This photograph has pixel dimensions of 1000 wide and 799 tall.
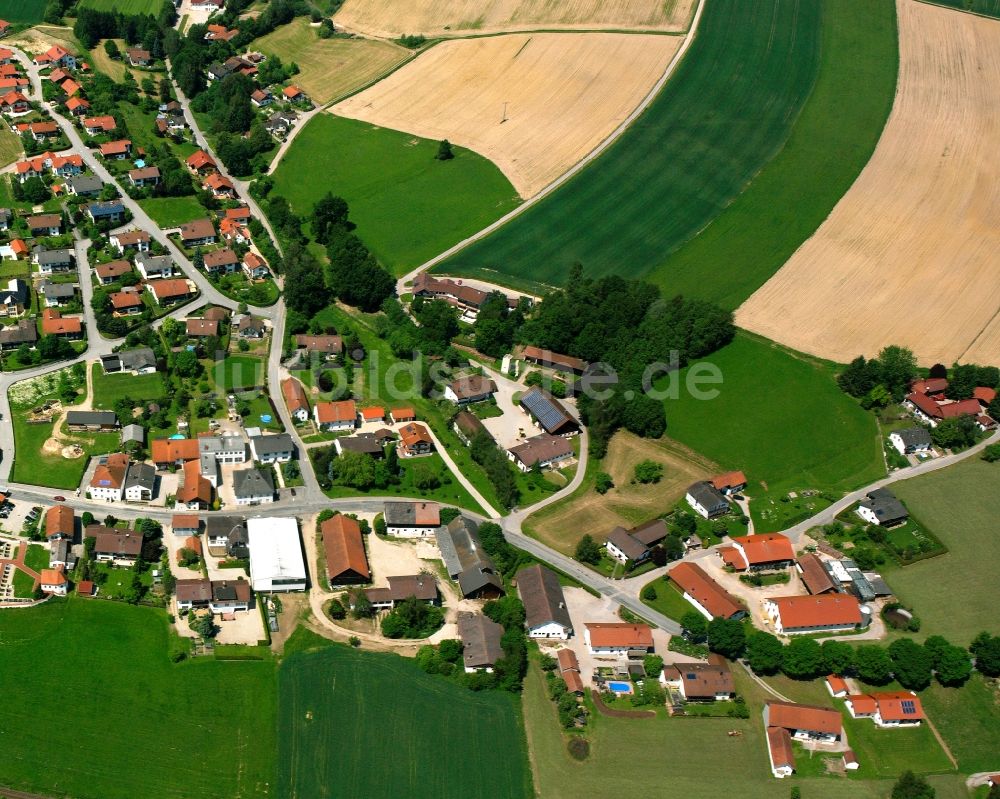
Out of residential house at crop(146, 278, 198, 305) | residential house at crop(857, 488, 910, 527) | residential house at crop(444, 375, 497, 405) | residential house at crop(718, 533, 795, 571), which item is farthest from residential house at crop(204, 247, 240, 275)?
residential house at crop(857, 488, 910, 527)

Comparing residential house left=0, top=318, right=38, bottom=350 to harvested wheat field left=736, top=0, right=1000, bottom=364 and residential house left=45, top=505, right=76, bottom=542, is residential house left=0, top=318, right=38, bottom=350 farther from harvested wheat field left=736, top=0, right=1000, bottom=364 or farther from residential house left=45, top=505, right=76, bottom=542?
harvested wheat field left=736, top=0, right=1000, bottom=364

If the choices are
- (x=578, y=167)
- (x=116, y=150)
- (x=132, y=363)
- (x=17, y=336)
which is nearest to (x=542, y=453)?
(x=132, y=363)

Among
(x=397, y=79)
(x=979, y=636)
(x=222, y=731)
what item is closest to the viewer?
(x=222, y=731)

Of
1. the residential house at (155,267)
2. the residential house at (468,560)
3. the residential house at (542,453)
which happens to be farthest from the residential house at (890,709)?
the residential house at (155,267)

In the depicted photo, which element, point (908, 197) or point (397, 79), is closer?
point (908, 197)

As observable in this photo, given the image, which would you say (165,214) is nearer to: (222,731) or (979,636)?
(222,731)

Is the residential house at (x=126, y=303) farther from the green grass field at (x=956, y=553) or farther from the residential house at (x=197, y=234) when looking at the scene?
the green grass field at (x=956, y=553)

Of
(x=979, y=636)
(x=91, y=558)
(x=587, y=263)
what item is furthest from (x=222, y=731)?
(x=587, y=263)
